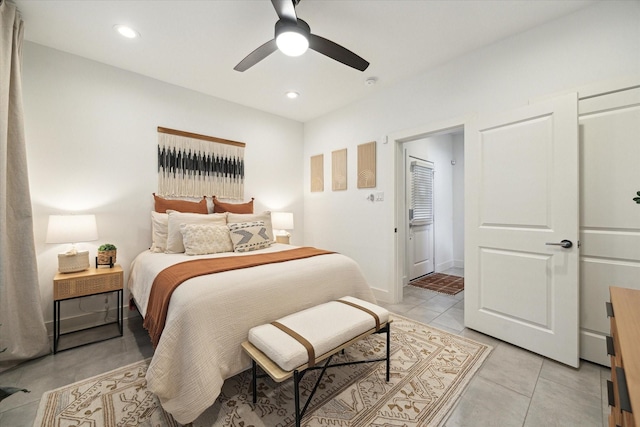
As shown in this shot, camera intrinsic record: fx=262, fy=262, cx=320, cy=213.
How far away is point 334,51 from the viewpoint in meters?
1.95

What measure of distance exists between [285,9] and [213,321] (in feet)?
6.27

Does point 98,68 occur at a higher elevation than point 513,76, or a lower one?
higher

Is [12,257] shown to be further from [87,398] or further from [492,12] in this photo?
[492,12]

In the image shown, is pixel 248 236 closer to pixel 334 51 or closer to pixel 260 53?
pixel 260 53

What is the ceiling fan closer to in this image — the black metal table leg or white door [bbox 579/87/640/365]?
white door [bbox 579/87/640/365]

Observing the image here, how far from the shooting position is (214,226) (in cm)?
279

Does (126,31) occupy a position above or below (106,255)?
above

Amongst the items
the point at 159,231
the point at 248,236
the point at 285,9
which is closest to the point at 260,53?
the point at 285,9

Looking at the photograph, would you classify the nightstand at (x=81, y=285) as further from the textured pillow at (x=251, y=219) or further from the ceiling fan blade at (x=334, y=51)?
the ceiling fan blade at (x=334, y=51)

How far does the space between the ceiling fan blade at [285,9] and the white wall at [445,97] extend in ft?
6.14

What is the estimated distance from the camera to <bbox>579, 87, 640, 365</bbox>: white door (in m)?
1.84

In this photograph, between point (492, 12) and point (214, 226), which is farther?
point (214, 226)

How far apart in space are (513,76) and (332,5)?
1.70 meters

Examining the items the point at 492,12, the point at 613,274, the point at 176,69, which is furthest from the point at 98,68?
the point at 613,274
